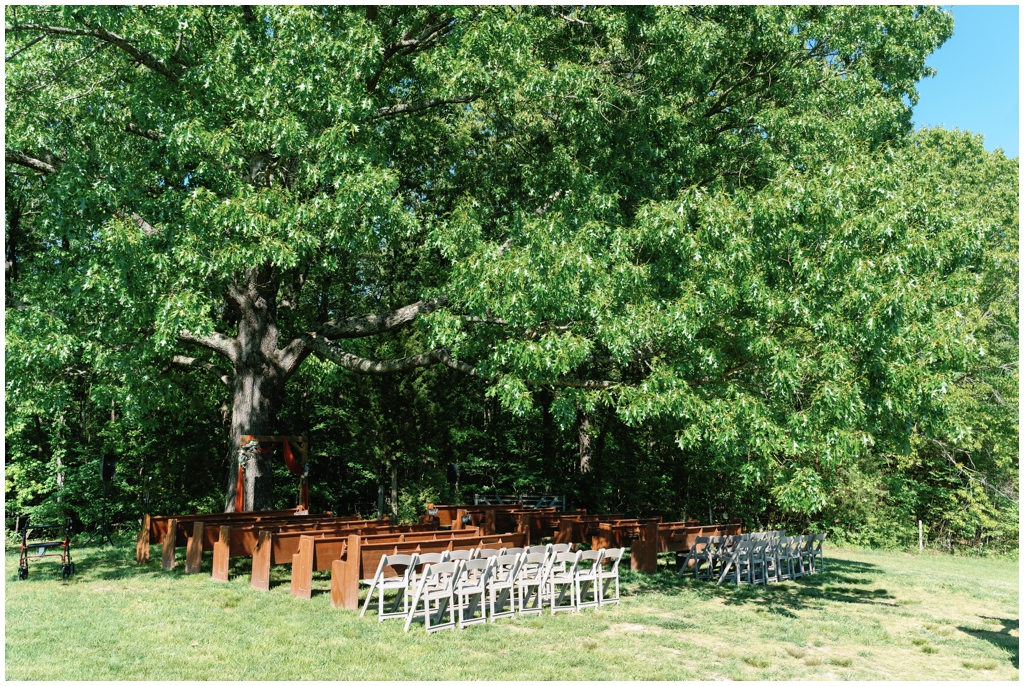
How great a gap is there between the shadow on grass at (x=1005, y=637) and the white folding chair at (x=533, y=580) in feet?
16.0

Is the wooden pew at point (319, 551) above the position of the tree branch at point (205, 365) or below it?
below

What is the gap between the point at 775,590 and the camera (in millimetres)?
12359

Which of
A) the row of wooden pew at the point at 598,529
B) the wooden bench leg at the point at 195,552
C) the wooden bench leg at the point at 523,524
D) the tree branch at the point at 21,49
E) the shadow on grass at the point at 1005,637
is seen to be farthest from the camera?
the wooden bench leg at the point at 523,524

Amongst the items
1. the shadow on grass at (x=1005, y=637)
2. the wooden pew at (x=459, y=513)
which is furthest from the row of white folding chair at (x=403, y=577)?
the wooden pew at (x=459, y=513)

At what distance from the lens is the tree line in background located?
33.4ft

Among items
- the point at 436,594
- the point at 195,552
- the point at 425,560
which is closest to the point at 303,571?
the point at 425,560

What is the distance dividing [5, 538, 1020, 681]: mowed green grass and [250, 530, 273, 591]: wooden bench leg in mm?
237

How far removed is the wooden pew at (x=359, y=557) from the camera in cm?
956

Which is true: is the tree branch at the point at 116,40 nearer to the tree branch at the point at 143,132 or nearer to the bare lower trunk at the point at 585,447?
the tree branch at the point at 143,132

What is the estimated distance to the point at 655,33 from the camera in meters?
12.4

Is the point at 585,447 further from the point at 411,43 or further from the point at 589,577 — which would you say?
the point at 589,577

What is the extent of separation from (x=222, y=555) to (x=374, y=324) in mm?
5285

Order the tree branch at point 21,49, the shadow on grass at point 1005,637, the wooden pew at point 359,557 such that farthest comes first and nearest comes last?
the tree branch at point 21,49 < the wooden pew at point 359,557 < the shadow on grass at point 1005,637

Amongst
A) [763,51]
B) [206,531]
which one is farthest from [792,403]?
[206,531]
